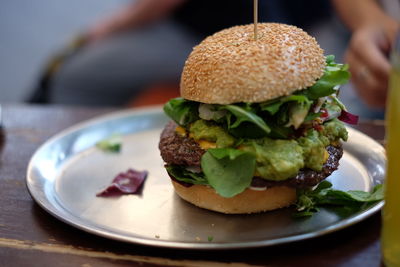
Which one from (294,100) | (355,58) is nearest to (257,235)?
(294,100)

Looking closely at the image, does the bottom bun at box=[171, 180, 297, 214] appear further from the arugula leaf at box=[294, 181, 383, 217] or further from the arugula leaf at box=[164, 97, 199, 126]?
the arugula leaf at box=[164, 97, 199, 126]

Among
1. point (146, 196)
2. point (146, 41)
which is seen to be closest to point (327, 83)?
point (146, 196)

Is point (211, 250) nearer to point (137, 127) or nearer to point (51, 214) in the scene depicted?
point (51, 214)

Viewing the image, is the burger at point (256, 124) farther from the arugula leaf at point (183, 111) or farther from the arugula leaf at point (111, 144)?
the arugula leaf at point (111, 144)

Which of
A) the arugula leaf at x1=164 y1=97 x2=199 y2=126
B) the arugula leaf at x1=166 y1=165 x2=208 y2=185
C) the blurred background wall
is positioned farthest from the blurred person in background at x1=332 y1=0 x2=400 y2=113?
the blurred background wall

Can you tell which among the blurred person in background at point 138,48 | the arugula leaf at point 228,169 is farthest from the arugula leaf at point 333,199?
the blurred person in background at point 138,48

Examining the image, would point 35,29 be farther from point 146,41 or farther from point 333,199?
point 333,199
